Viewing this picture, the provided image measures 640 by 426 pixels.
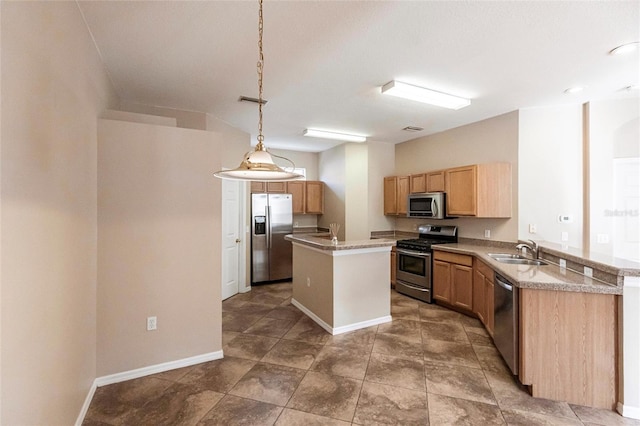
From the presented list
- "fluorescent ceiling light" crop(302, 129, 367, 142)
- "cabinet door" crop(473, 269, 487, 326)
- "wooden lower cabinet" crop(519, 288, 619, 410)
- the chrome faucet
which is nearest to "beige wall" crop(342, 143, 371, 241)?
"fluorescent ceiling light" crop(302, 129, 367, 142)

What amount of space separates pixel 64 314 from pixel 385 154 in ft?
18.2

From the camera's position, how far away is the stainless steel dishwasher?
253cm

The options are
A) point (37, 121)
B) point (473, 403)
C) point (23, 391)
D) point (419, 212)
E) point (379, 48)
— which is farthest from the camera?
point (419, 212)

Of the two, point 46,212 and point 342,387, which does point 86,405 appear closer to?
point 46,212

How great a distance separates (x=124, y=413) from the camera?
2158 mm

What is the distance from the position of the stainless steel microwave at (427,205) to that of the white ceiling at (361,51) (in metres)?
1.47

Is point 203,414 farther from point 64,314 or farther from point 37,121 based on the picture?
point 37,121

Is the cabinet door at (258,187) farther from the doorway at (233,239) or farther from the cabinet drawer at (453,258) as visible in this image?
the cabinet drawer at (453,258)

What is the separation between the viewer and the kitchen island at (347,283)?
3.55 metres

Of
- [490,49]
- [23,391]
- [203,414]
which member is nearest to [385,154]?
[490,49]

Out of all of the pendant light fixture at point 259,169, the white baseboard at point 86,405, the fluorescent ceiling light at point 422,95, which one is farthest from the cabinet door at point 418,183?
the white baseboard at point 86,405

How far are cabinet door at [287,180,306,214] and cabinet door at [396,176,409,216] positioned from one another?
2.10 m

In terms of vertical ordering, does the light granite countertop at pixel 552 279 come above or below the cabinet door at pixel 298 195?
below

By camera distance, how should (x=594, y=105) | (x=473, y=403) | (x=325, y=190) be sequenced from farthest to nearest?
(x=325, y=190) < (x=594, y=105) < (x=473, y=403)
